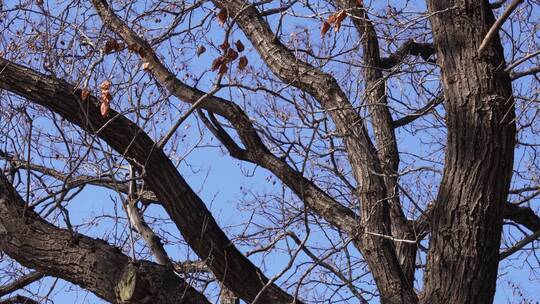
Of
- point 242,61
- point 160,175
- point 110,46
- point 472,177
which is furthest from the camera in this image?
point 110,46

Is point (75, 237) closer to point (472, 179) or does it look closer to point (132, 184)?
point (132, 184)

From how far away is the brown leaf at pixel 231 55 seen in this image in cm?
504

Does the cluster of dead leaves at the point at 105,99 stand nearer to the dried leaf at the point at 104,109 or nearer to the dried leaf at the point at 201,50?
the dried leaf at the point at 104,109

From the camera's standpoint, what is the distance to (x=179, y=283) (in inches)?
183

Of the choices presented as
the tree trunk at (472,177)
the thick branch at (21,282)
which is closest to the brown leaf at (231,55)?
the tree trunk at (472,177)

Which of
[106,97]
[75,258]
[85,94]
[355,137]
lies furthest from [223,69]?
[75,258]

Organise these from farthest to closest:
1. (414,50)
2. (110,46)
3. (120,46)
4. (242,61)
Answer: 1. (414,50)
2. (120,46)
3. (110,46)
4. (242,61)

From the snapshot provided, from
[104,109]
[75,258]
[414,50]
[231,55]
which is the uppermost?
[414,50]

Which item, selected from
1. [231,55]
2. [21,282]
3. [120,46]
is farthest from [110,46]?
[21,282]

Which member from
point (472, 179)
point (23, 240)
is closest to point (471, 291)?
point (472, 179)

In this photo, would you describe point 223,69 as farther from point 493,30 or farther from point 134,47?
point 493,30

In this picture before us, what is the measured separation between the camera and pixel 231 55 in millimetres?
5047

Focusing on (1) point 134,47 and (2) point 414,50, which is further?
(2) point 414,50

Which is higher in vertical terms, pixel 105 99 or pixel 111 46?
pixel 111 46
